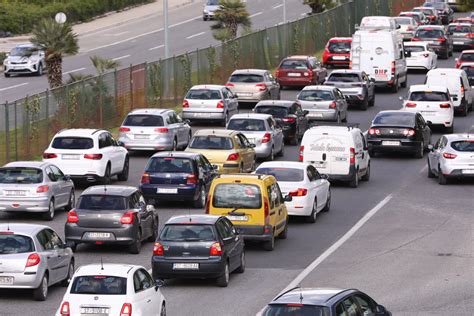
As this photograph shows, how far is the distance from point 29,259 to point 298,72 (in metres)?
39.2

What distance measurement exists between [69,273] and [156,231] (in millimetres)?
5200

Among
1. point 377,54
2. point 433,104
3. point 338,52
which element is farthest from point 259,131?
point 338,52

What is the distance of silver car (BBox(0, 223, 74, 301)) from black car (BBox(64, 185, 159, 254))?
11.6 ft

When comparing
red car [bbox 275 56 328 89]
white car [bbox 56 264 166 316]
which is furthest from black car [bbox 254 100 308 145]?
white car [bbox 56 264 166 316]

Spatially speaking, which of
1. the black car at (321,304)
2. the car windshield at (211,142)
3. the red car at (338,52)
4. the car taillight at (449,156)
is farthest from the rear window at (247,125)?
the red car at (338,52)

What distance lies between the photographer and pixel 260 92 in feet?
188

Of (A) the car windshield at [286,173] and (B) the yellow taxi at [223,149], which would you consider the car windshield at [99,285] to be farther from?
(B) the yellow taxi at [223,149]

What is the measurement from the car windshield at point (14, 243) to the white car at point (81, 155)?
1292 centimetres

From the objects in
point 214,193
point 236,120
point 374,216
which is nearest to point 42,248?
point 214,193

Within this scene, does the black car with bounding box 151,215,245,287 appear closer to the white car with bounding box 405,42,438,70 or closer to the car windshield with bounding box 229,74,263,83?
the car windshield with bounding box 229,74,263,83

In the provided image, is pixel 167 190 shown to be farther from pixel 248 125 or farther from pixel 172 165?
pixel 248 125

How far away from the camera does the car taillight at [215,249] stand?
88.2 feet

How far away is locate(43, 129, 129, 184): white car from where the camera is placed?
38.9 metres

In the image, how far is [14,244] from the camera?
1014 inches
